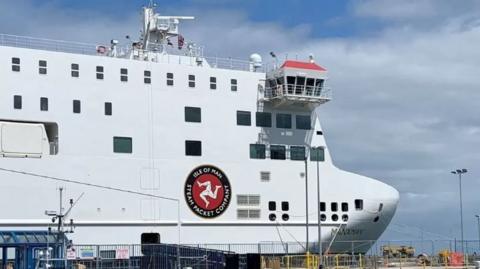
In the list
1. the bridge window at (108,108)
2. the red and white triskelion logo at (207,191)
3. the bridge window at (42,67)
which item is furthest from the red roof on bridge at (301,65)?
the bridge window at (42,67)

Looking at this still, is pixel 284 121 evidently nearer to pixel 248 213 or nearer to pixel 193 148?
pixel 248 213

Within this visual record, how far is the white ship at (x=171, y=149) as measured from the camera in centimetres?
3897

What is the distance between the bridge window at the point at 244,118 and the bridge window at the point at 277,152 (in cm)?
206

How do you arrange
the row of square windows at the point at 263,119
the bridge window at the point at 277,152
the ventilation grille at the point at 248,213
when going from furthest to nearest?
the bridge window at the point at 277,152, the ventilation grille at the point at 248,213, the row of square windows at the point at 263,119

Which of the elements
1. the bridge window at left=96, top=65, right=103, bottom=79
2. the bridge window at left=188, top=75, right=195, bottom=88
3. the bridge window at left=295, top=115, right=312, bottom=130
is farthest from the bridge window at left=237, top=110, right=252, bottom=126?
the bridge window at left=96, top=65, right=103, bottom=79

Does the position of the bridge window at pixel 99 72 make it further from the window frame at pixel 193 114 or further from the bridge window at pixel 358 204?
the bridge window at pixel 358 204

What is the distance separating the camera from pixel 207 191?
4312 cm

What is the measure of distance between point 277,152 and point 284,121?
77.1 inches

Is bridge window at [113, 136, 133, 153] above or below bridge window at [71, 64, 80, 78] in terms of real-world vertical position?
below

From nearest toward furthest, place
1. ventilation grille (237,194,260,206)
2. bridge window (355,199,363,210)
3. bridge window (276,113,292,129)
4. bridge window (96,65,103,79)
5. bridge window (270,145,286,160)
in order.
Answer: bridge window (96,65,103,79) → ventilation grille (237,194,260,206) → bridge window (270,145,286,160) → bridge window (276,113,292,129) → bridge window (355,199,363,210)

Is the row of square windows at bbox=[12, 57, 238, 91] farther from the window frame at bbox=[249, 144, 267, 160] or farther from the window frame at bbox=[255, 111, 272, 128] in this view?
the window frame at bbox=[249, 144, 267, 160]

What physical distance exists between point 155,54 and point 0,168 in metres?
11.3

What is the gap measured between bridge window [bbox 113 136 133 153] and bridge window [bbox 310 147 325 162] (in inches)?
460

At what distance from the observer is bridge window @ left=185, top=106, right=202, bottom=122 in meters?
43.4
